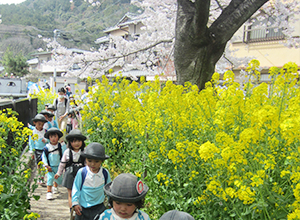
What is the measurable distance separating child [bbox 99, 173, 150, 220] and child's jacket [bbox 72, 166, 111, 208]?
1.03m

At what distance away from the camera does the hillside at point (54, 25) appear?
54.5 metres

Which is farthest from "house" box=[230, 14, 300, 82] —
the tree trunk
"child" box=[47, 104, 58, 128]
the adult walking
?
"child" box=[47, 104, 58, 128]

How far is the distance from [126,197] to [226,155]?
2.67ft

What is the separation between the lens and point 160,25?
32.9 ft

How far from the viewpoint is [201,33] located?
493 centimetres

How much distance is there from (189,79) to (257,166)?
3.33 metres

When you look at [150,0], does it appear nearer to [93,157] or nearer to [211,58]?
[211,58]

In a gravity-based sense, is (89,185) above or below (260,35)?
below

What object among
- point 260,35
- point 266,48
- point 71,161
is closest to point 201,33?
point 71,161

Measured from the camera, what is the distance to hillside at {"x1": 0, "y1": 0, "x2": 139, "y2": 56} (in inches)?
2146

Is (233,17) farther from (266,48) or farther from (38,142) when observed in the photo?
(266,48)

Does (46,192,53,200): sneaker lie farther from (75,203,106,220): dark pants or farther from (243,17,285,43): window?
(243,17,285,43): window

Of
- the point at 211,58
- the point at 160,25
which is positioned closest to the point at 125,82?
the point at 211,58

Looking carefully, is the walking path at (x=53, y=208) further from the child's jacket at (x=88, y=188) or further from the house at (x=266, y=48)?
the house at (x=266, y=48)
